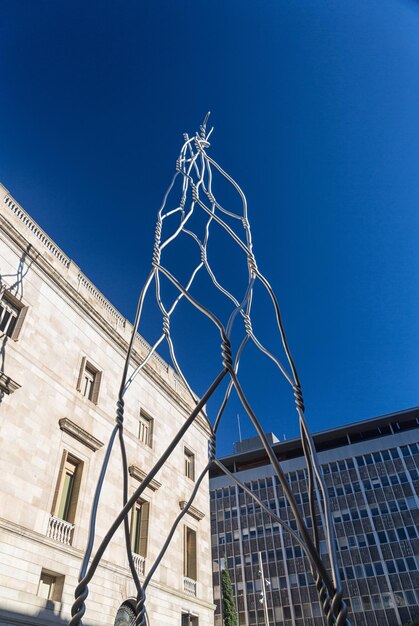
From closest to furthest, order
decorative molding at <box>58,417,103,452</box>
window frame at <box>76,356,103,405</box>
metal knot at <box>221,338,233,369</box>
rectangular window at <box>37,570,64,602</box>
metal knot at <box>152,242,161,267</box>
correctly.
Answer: metal knot at <box>221,338,233,369</box>
metal knot at <box>152,242,161,267</box>
rectangular window at <box>37,570,64,602</box>
decorative molding at <box>58,417,103,452</box>
window frame at <box>76,356,103,405</box>

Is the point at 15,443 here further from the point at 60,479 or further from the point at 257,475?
the point at 257,475

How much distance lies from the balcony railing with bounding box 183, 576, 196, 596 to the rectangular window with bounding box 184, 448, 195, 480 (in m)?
4.30

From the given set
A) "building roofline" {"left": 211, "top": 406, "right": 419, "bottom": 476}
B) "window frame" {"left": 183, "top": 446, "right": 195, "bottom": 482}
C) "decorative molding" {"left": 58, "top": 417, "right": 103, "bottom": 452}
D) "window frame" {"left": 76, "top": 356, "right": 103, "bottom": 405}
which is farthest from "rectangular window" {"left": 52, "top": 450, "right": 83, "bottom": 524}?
"building roofline" {"left": 211, "top": 406, "right": 419, "bottom": 476}

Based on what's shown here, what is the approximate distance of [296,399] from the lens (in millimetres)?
1917

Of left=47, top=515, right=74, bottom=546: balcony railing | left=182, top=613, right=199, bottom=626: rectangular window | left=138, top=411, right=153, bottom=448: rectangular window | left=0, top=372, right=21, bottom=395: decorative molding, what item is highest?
left=138, top=411, right=153, bottom=448: rectangular window

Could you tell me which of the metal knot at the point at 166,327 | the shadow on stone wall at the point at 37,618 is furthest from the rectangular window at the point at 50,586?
the metal knot at the point at 166,327

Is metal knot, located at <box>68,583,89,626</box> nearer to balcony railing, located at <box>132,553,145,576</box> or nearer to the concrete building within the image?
the concrete building

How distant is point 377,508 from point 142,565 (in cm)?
4893

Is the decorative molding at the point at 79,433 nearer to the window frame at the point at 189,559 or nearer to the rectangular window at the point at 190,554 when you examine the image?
the window frame at the point at 189,559

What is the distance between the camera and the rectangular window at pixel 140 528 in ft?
52.0

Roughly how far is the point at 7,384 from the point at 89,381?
14.5 ft

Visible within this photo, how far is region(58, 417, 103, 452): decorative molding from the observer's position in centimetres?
1398

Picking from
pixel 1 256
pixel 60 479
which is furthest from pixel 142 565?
pixel 1 256

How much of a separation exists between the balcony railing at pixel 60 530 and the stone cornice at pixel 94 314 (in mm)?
5209
